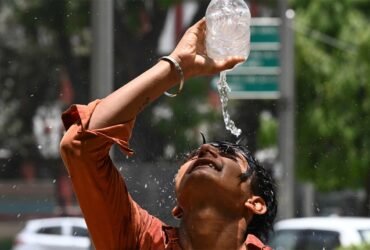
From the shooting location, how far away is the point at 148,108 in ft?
24.5

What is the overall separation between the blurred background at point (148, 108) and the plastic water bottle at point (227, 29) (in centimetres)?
103

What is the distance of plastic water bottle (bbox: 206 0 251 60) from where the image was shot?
3145 mm

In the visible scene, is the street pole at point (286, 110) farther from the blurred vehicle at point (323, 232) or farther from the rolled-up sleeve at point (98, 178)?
the rolled-up sleeve at point (98, 178)

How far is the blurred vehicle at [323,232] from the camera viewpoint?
819 cm

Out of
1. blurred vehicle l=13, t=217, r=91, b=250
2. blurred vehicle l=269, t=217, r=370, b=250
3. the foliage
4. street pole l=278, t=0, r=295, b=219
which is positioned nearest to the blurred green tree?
the foliage

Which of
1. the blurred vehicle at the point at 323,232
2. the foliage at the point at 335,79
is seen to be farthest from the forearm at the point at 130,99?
the foliage at the point at 335,79

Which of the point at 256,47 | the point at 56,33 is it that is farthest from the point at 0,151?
the point at 256,47

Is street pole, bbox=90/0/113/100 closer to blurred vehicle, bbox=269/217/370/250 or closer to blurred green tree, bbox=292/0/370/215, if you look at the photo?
blurred vehicle, bbox=269/217/370/250

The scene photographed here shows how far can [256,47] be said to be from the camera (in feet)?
41.2

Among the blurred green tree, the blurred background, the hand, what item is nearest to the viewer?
the hand

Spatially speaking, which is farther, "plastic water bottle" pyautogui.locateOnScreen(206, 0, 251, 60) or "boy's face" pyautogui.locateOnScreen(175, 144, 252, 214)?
"plastic water bottle" pyautogui.locateOnScreen(206, 0, 251, 60)

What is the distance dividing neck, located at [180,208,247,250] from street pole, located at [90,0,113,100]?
3636 millimetres

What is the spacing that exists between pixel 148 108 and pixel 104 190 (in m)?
4.53

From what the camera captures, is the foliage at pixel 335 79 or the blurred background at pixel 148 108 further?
the foliage at pixel 335 79
